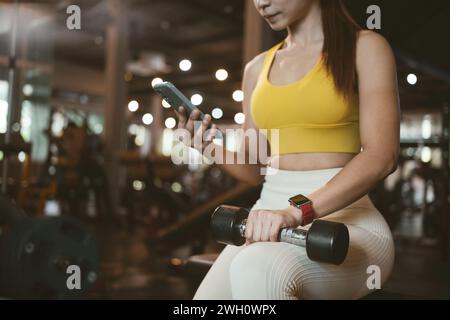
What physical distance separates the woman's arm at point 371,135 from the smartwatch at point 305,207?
0.01m

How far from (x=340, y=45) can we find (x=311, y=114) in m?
0.16

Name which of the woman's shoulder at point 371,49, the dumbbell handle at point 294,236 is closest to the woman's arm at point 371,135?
the woman's shoulder at point 371,49

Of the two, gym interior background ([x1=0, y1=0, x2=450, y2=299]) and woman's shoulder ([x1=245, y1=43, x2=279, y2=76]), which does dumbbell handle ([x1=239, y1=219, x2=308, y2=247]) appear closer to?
gym interior background ([x1=0, y1=0, x2=450, y2=299])

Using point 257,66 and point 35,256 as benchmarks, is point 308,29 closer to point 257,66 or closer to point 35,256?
point 257,66

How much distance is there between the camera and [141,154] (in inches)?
232

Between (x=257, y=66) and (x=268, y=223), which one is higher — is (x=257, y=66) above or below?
above

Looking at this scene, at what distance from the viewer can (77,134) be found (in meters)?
5.37

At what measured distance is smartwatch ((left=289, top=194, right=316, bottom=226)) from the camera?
0.84 m

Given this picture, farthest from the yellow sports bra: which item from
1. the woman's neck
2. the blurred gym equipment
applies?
the blurred gym equipment

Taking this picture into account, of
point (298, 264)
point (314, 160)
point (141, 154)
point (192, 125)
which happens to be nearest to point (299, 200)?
point (298, 264)

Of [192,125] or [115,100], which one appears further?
[115,100]

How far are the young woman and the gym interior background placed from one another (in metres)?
0.24
